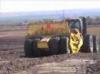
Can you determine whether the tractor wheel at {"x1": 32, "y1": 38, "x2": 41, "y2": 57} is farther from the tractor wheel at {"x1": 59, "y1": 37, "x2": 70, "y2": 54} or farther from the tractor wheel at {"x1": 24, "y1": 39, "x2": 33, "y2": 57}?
the tractor wheel at {"x1": 59, "y1": 37, "x2": 70, "y2": 54}

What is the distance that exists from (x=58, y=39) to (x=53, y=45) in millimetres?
441

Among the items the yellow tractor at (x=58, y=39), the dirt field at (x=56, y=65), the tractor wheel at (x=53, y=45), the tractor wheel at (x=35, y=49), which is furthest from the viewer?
the tractor wheel at (x=35, y=49)

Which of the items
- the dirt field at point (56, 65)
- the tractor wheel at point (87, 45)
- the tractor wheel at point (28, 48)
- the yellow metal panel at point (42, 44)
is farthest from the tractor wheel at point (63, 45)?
the tractor wheel at point (87, 45)

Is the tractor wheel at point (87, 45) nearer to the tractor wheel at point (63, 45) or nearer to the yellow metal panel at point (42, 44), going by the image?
the tractor wheel at point (63, 45)

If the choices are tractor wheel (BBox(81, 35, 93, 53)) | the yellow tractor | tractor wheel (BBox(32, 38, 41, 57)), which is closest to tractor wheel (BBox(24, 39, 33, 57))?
the yellow tractor

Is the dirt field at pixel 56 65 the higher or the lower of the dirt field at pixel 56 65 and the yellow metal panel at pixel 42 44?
the lower

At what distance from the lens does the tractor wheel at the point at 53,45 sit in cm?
2606

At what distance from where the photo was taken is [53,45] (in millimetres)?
26172

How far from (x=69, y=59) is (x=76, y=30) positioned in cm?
375

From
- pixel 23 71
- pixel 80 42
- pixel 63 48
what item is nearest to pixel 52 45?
pixel 63 48

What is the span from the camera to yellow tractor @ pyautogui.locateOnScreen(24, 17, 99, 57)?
2620cm

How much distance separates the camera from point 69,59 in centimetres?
2438

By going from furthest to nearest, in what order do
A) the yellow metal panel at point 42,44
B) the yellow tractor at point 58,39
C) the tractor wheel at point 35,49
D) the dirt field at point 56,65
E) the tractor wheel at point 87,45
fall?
the tractor wheel at point 87,45 < the tractor wheel at point 35,49 < the yellow tractor at point 58,39 < the yellow metal panel at point 42,44 < the dirt field at point 56,65

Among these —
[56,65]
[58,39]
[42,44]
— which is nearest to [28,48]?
[42,44]
